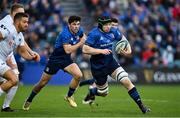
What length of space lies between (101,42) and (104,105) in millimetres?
2859

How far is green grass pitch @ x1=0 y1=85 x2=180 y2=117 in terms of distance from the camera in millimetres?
15961

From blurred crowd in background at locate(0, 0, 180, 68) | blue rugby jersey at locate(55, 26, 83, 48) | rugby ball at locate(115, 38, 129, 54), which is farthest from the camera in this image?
blurred crowd in background at locate(0, 0, 180, 68)

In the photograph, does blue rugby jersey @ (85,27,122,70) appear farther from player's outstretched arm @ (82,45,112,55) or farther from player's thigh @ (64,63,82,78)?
player's thigh @ (64,63,82,78)

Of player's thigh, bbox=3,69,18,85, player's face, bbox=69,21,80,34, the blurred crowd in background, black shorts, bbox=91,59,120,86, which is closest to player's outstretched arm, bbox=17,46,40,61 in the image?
player's thigh, bbox=3,69,18,85

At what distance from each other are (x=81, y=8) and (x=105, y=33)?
18.1 meters

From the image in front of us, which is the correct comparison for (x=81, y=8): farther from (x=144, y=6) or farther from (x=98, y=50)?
(x=98, y=50)

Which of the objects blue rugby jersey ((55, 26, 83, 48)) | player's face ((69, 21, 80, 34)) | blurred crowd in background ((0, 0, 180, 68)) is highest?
player's face ((69, 21, 80, 34))

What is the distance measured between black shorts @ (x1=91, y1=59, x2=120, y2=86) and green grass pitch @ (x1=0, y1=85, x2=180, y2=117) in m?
0.77

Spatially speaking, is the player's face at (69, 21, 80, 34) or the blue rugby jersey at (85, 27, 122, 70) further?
the player's face at (69, 21, 80, 34)

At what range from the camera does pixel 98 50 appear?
647 inches

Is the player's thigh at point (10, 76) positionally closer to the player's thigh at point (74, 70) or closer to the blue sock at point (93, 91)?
the player's thigh at point (74, 70)

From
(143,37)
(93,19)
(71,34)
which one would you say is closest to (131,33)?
Answer: (143,37)

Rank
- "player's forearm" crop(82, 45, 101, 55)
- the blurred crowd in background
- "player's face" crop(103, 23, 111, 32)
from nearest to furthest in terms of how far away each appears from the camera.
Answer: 1. "player's forearm" crop(82, 45, 101, 55)
2. "player's face" crop(103, 23, 111, 32)
3. the blurred crowd in background

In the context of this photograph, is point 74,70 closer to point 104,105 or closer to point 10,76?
point 104,105
